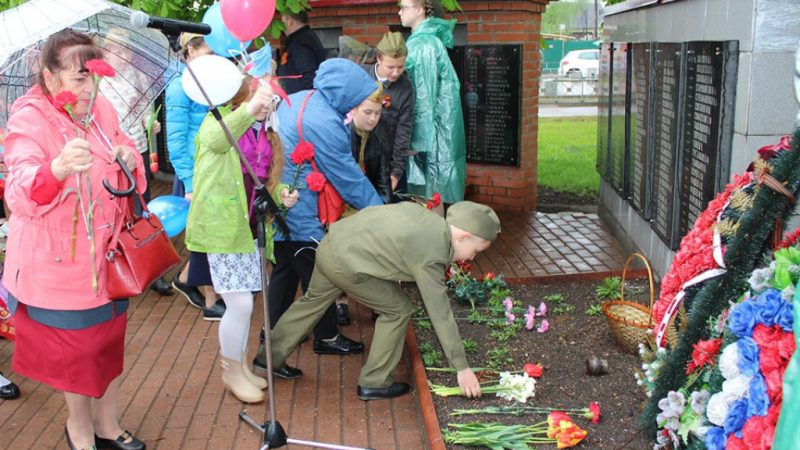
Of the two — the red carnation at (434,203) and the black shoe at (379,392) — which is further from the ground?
the red carnation at (434,203)

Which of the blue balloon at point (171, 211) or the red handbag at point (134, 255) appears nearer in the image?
the red handbag at point (134, 255)

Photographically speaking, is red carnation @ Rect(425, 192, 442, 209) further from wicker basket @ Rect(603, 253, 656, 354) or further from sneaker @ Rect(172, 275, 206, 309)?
sneaker @ Rect(172, 275, 206, 309)

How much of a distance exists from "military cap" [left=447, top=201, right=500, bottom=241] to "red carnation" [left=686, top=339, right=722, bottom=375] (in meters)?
1.20

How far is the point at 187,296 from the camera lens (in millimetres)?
6148

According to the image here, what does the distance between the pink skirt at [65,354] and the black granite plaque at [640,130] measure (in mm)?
4074

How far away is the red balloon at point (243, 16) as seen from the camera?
3947mm

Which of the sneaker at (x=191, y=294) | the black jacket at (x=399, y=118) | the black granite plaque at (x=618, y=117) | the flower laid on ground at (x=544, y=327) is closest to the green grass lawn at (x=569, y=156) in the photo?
the black granite plaque at (x=618, y=117)

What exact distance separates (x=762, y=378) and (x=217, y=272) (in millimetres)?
2560

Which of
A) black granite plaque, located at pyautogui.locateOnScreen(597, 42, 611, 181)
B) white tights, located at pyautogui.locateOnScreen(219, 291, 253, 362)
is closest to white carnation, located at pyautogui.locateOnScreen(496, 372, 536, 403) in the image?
white tights, located at pyautogui.locateOnScreen(219, 291, 253, 362)

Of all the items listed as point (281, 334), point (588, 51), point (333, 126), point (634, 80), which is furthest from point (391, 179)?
point (588, 51)

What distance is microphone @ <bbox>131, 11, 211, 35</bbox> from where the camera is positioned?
300 cm

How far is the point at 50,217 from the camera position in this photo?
3424mm

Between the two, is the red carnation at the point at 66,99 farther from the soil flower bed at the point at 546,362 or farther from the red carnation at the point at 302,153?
the soil flower bed at the point at 546,362

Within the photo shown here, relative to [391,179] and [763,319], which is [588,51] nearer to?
[391,179]
